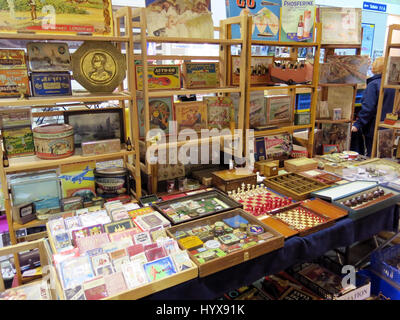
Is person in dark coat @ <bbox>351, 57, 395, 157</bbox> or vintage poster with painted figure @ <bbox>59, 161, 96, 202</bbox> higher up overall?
person in dark coat @ <bbox>351, 57, 395, 157</bbox>

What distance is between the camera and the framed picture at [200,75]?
8.70 ft

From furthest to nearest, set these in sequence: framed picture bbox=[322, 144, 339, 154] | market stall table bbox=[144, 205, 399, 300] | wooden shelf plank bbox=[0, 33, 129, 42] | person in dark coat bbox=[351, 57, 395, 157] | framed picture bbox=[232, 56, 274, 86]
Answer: person in dark coat bbox=[351, 57, 395, 157]
framed picture bbox=[322, 144, 339, 154]
framed picture bbox=[232, 56, 274, 86]
wooden shelf plank bbox=[0, 33, 129, 42]
market stall table bbox=[144, 205, 399, 300]

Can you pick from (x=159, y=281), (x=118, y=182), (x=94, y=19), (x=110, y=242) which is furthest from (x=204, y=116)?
(x=159, y=281)

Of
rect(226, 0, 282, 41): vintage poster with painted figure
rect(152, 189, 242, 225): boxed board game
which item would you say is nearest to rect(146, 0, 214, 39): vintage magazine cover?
rect(226, 0, 282, 41): vintage poster with painted figure

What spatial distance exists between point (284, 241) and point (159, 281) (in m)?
0.88

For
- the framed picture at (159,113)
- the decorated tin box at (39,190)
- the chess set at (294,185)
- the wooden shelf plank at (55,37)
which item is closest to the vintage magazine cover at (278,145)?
the chess set at (294,185)

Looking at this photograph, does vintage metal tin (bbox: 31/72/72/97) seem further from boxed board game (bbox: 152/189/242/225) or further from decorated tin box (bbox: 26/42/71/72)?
boxed board game (bbox: 152/189/242/225)

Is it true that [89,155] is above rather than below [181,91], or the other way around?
below

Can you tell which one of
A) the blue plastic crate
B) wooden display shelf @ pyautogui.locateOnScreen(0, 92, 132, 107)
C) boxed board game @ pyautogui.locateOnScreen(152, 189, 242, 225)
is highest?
wooden display shelf @ pyautogui.locateOnScreen(0, 92, 132, 107)

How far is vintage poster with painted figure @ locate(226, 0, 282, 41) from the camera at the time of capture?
2.81 meters

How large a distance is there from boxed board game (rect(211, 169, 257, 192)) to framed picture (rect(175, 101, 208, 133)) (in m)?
0.44

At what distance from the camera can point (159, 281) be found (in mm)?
1603

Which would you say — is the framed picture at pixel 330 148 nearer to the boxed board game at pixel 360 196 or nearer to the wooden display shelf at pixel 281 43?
the boxed board game at pixel 360 196
